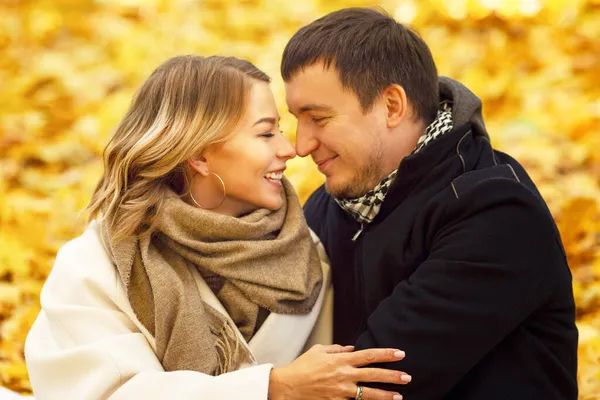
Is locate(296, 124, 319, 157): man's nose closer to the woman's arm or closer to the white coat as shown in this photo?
the white coat

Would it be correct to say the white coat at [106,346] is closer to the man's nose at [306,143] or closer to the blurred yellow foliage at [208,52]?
the man's nose at [306,143]

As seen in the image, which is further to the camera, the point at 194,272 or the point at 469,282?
the point at 194,272

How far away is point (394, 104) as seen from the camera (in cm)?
255

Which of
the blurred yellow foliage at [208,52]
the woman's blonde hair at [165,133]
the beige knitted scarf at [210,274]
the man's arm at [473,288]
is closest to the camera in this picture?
the man's arm at [473,288]

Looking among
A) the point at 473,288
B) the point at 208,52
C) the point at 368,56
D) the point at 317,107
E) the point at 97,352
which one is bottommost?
the point at 97,352

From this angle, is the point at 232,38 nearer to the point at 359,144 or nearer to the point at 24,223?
the point at 24,223

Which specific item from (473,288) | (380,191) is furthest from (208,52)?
(473,288)

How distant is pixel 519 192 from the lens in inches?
88.2

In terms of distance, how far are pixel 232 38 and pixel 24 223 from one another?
8.54ft

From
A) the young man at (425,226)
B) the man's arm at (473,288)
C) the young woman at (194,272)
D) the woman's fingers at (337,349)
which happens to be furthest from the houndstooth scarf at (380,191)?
the woman's fingers at (337,349)

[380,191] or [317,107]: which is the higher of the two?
[317,107]

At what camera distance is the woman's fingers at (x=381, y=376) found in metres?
2.20

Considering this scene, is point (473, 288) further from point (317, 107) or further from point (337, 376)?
point (317, 107)

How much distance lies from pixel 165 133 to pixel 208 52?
3.74 meters
